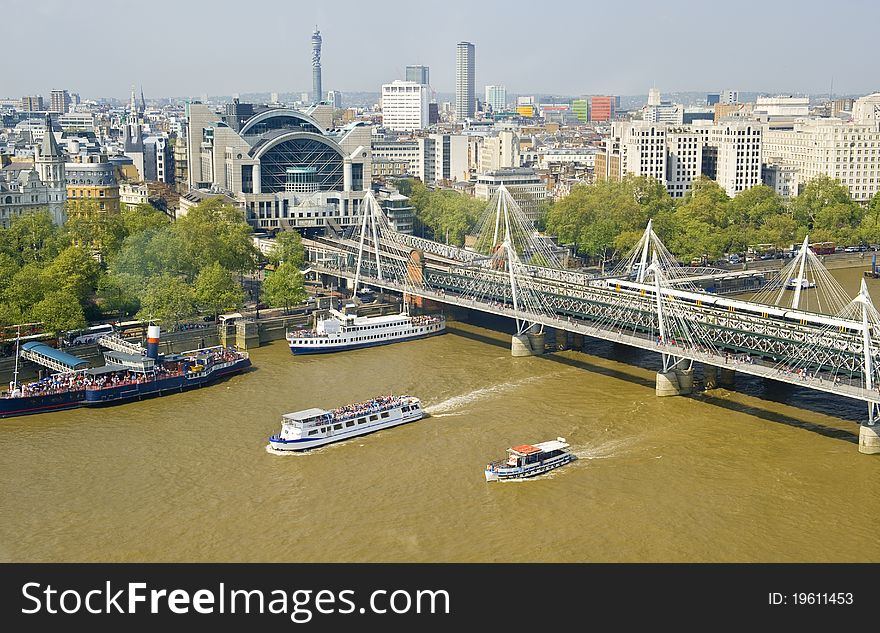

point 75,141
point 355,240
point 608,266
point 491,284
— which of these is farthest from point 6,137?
point 491,284

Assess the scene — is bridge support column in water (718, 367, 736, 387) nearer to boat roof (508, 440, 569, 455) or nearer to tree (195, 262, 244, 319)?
boat roof (508, 440, 569, 455)

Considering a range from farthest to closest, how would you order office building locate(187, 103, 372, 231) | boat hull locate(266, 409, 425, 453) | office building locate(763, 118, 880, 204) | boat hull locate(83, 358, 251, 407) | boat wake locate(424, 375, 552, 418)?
office building locate(763, 118, 880, 204)
office building locate(187, 103, 372, 231)
boat hull locate(83, 358, 251, 407)
boat wake locate(424, 375, 552, 418)
boat hull locate(266, 409, 425, 453)

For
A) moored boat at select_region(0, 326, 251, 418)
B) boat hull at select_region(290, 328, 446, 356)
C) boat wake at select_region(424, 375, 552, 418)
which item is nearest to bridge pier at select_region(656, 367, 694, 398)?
boat wake at select_region(424, 375, 552, 418)

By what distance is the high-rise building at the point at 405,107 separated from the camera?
16762 centimetres

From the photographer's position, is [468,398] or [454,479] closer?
[454,479]

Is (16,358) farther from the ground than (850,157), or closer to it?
closer to it

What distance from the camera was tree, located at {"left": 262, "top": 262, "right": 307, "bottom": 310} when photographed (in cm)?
4031

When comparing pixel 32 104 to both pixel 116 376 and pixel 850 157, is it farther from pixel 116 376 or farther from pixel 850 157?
pixel 116 376

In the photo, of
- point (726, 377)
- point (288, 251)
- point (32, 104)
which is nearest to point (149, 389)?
point (726, 377)

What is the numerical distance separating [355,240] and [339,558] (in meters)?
36.2

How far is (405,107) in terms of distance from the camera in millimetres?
169375

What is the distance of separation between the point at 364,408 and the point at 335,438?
130cm

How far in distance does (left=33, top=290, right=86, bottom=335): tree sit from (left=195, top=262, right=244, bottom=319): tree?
13.9 feet

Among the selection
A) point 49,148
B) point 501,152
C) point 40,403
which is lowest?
point 40,403
